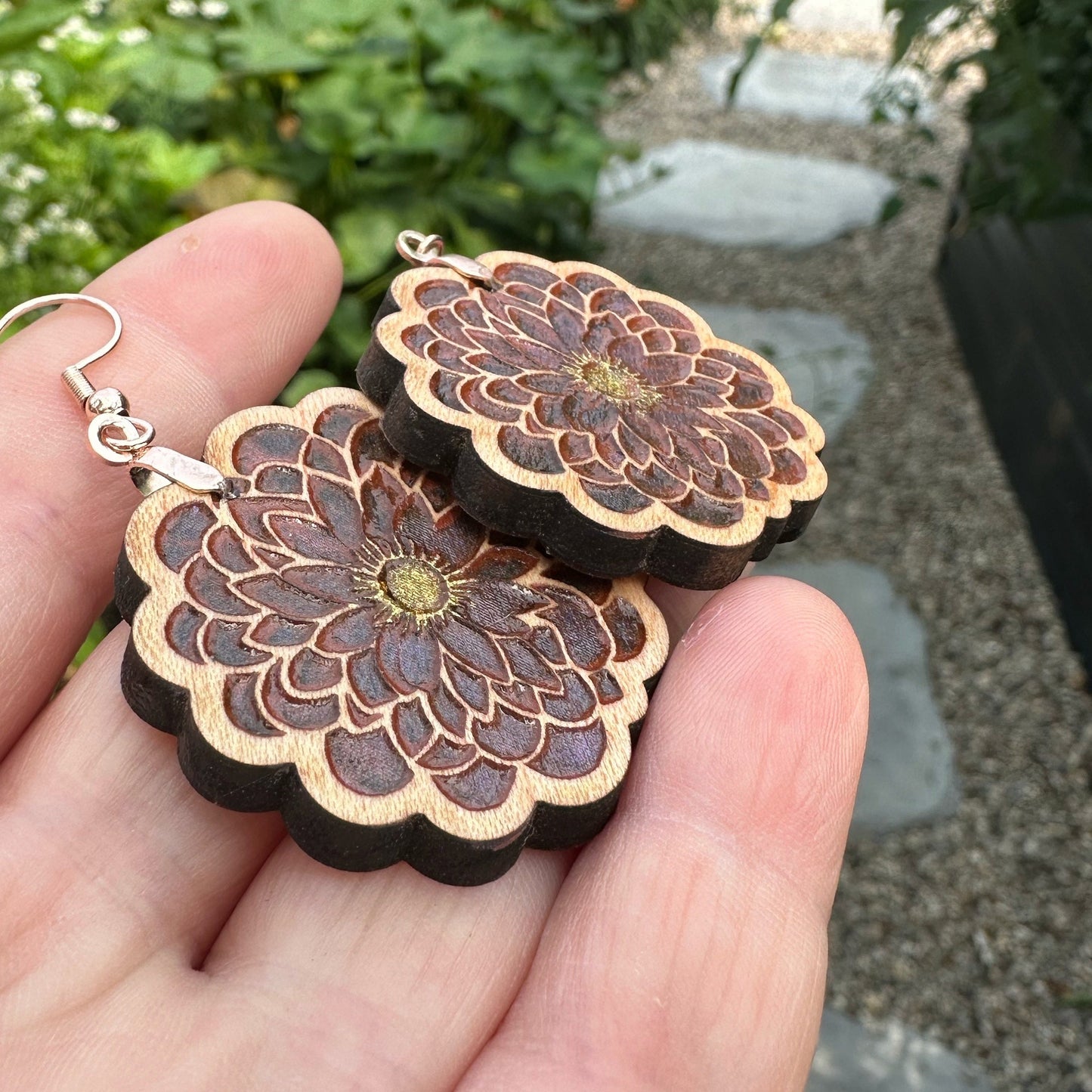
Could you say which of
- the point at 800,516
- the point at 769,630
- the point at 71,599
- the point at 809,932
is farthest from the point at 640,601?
the point at 71,599

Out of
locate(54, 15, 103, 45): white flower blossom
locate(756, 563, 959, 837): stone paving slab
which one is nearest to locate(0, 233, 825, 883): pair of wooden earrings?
locate(756, 563, 959, 837): stone paving slab

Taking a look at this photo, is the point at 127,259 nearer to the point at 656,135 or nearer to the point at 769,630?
the point at 769,630

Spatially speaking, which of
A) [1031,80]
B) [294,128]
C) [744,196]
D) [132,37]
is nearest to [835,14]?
[744,196]

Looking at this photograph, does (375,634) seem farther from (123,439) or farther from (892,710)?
(892,710)

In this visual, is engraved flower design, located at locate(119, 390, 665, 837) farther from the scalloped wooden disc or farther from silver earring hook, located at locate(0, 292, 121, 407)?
silver earring hook, located at locate(0, 292, 121, 407)

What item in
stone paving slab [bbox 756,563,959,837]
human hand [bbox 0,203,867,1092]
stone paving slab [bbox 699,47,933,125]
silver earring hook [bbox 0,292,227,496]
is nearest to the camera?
human hand [bbox 0,203,867,1092]
